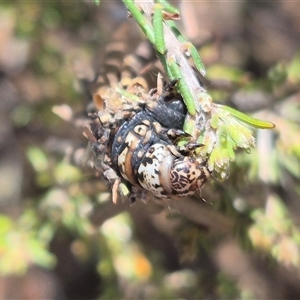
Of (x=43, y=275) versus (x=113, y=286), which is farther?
(x=43, y=275)

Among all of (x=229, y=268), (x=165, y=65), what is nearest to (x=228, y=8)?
(x=229, y=268)

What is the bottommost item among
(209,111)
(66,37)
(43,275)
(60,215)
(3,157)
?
(43,275)

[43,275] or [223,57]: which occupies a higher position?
[223,57]

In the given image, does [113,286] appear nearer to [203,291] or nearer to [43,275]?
[203,291]

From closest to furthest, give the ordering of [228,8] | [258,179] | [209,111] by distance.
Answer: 1. [209,111]
2. [258,179]
3. [228,8]

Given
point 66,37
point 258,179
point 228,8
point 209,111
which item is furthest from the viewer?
point 228,8

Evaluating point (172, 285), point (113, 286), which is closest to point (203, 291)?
point (172, 285)
